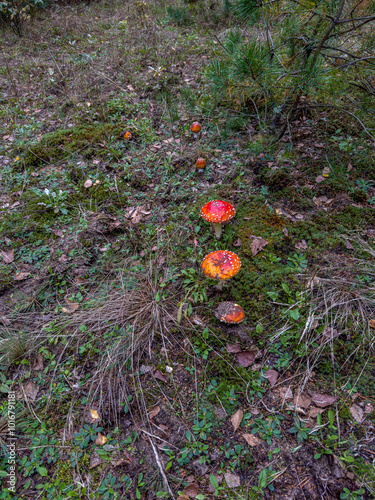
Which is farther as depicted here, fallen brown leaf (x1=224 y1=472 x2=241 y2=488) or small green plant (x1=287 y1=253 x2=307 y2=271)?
small green plant (x1=287 y1=253 x2=307 y2=271)

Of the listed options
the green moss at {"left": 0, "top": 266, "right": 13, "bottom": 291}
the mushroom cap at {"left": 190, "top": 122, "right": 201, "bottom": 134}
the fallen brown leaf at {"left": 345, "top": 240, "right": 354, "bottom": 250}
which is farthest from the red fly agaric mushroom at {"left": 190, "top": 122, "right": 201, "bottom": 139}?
the green moss at {"left": 0, "top": 266, "right": 13, "bottom": 291}

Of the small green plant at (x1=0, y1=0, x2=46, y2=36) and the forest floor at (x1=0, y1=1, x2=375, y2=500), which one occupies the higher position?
the small green plant at (x1=0, y1=0, x2=46, y2=36)

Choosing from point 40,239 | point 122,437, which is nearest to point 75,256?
point 40,239

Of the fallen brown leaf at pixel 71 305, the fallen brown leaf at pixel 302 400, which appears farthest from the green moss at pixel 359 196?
the fallen brown leaf at pixel 71 305

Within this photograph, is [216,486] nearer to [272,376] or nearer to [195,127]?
[272,376]

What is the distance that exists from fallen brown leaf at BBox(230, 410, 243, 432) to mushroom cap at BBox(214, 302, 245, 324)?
0.71m

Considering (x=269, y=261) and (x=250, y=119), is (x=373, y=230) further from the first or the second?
(x=250, y=119)

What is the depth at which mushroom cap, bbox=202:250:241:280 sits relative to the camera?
2.44m

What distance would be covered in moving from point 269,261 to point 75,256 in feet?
7.54

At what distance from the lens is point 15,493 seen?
1.90 metres

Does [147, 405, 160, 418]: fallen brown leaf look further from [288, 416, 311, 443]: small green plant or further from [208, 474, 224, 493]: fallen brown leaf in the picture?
[288, 416, 311, 443]: small green plant

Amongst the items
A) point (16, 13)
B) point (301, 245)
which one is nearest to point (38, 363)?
point (301, 245)

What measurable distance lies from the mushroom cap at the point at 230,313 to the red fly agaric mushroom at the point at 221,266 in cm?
26

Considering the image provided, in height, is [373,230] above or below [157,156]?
below
